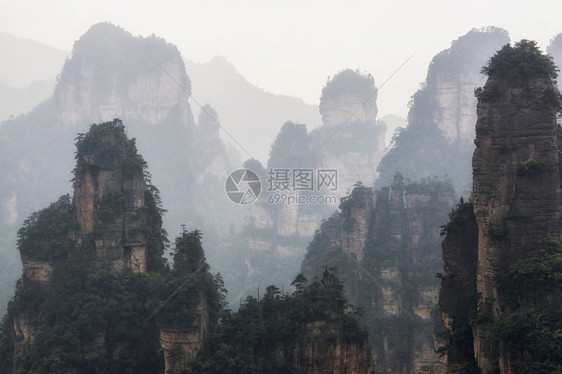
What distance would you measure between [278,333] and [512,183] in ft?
33.2

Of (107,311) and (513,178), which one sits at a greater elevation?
(513,178)

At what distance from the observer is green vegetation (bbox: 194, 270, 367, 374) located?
23.8 m

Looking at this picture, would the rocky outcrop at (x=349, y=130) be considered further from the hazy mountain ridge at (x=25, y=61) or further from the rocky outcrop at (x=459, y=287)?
the hazy mountain ridge at (x=25, y=61)

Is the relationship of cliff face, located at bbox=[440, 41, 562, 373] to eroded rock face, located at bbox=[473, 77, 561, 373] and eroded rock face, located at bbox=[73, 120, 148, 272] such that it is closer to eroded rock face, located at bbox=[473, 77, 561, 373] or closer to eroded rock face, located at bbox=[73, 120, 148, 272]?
eroded rock face, located at bbox=[473, 77, 561, 373]

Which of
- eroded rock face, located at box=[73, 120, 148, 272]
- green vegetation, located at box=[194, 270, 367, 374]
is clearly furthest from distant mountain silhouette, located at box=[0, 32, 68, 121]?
green vegetation, located at box=[194, 270, 367, 374]

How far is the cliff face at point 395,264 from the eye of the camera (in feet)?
127

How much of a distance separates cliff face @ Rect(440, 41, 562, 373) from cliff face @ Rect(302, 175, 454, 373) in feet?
Answer: 58.8

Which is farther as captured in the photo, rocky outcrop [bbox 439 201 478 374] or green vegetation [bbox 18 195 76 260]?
green vegetation [bbox 18 195 76 260]

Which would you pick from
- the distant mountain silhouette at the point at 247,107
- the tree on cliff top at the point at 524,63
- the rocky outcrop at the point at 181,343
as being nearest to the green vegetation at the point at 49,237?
the rocky outcrop at the point at 181,343

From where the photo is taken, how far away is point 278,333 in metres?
24.3

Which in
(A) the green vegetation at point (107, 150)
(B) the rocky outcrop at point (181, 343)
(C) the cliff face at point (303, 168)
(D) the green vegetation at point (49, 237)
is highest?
(C) the cliff face at point (303, 168)

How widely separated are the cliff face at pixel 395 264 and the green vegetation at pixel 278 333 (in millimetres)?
14549

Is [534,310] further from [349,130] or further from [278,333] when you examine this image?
[349,130]

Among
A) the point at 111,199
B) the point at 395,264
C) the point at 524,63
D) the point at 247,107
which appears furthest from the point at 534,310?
the point at 247,107
